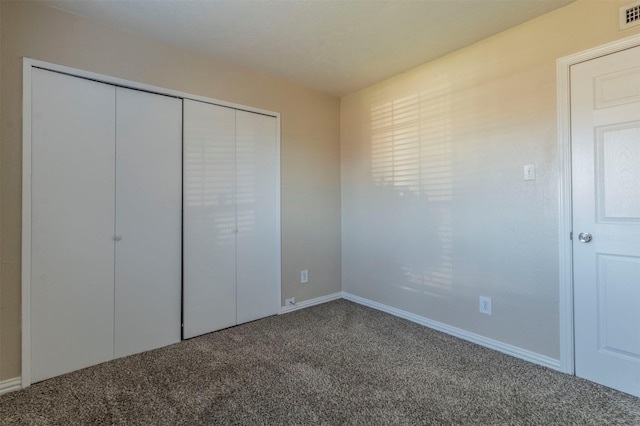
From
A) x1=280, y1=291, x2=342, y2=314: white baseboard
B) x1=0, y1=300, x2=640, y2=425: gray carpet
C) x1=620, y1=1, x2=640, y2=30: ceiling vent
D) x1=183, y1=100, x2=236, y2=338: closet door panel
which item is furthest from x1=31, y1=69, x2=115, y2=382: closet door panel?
x1=620, y1=1, x2=640, y2=30: ceiling vent

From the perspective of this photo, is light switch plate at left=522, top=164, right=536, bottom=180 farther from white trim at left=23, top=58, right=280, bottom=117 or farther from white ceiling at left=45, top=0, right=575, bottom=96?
white trim at left=23, top=58, right=280, bottom=117

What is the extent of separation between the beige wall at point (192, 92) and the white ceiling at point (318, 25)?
13 centimetres

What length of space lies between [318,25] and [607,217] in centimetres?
229

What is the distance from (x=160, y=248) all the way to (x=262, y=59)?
6.10 ft

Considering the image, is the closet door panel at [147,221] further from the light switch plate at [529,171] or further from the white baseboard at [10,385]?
the light switch plate at [529,171]

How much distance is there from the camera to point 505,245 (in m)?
2.36

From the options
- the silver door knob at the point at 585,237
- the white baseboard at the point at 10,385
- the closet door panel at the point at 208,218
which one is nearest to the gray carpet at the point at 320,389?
the white baseboard at the point at 10,385

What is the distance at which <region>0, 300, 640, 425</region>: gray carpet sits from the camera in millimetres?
1659

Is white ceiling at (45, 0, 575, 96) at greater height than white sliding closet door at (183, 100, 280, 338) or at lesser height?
greater

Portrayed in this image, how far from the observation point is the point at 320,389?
6.24 ft

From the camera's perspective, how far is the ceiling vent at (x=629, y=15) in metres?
1.78

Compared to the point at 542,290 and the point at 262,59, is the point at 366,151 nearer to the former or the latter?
the point at 262,59

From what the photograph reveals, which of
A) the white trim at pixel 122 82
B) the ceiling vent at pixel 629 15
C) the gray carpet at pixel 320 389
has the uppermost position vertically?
the ceiling vent at pixel 629 15

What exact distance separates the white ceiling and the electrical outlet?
207 centimetres
